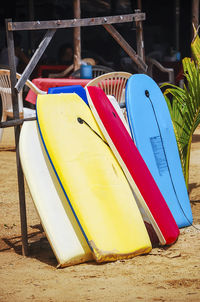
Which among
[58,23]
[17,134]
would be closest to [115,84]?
[58,23]

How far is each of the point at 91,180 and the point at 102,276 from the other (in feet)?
2.08

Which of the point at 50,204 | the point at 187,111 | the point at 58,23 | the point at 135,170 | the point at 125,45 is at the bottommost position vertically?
the point at 50,204

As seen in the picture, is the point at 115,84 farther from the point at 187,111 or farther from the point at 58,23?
the point at 58,23

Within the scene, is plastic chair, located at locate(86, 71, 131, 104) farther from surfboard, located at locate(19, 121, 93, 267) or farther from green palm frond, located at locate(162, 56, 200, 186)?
surfboard, located at locate(19, 121, 93, 267)

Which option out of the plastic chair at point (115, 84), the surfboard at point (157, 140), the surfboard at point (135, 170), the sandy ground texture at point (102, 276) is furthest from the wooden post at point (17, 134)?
the plastic chair at point (115, 84)

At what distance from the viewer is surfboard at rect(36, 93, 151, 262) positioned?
3198mm

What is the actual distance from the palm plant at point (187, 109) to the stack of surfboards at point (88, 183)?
0.83 metres

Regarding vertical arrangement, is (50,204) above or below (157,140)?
below

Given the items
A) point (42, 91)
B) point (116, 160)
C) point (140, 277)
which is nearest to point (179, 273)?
point (140, 277)

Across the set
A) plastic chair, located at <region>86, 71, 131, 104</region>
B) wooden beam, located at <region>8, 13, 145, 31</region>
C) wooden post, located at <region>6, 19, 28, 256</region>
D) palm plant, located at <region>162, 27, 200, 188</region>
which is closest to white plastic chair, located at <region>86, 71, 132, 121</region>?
plastic chair, located at <region>86, 71, 131, 104</region>

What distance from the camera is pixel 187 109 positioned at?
4.38m

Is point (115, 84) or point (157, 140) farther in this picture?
point (115, 84)

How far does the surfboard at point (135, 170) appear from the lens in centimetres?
342

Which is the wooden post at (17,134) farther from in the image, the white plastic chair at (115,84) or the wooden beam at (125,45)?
the white plastic chair at (115,84)
